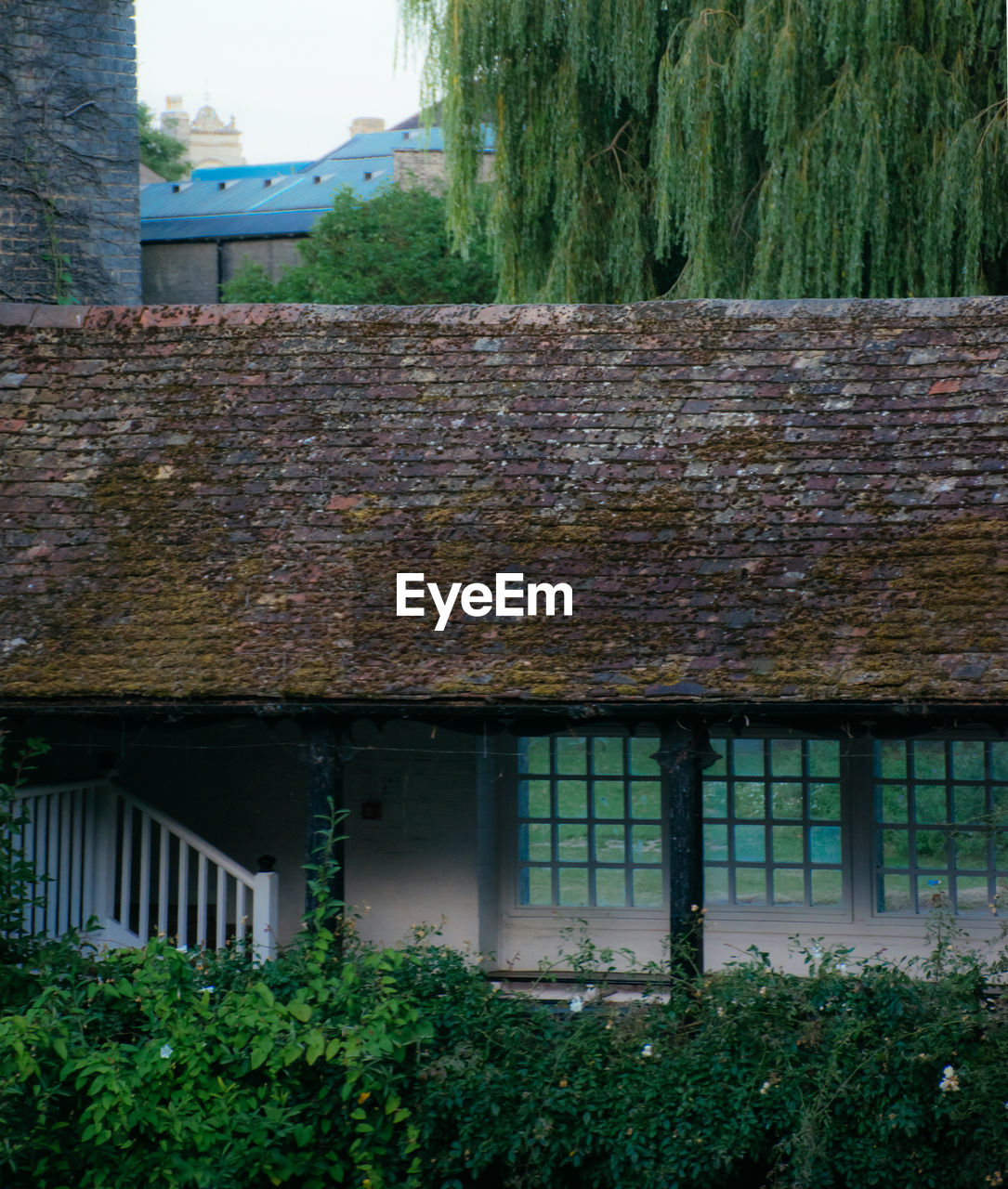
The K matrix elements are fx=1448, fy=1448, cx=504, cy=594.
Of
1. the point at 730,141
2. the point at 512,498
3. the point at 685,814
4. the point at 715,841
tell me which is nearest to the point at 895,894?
the point at 715,841

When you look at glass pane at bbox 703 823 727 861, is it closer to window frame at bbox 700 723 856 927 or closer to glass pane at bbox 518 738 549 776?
window frame at bbox 700 723 856 927

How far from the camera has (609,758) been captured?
10414mm

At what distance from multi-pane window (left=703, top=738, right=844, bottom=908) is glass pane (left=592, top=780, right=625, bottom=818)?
624 millimetres

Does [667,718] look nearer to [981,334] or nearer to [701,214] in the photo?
[981,334]

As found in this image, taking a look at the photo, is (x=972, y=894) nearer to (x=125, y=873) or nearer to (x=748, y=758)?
(x=748, y=758)

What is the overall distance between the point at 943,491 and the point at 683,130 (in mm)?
7821

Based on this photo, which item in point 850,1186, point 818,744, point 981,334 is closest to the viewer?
point 850,1186

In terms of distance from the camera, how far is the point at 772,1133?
21.5 ft

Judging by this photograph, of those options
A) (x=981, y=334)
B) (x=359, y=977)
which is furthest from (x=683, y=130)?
(x=359, y=977)

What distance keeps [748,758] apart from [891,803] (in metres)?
1.02

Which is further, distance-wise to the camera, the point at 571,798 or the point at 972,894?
the point at 571,798

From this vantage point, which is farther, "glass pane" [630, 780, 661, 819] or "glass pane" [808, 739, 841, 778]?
"glass pane" [630, 780, 661, 819]

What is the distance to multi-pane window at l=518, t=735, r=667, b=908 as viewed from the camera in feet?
33.7

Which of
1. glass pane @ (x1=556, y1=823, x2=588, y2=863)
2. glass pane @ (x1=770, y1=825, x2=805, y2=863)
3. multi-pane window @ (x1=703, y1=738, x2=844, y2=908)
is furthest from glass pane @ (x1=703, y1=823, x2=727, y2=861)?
glass pane @ (x1=556, y1=823, x2=588, y2=863)
